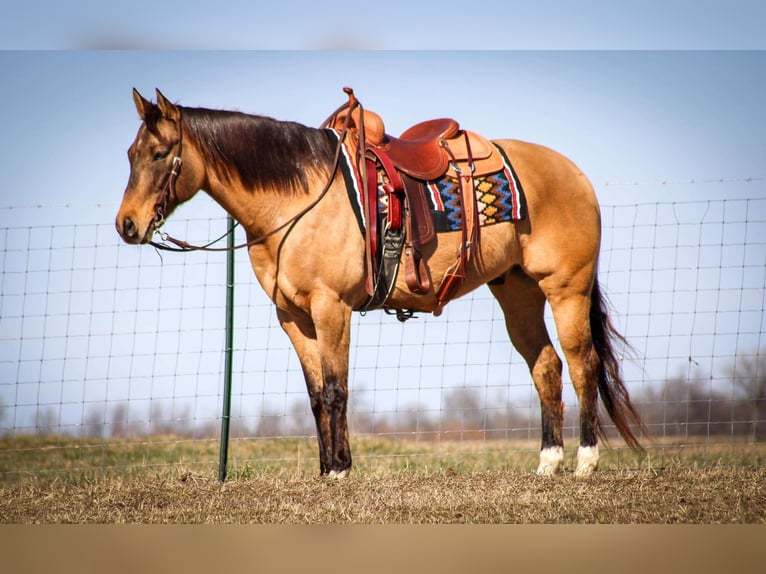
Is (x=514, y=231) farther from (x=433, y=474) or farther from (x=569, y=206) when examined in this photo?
(x=433, y=474)

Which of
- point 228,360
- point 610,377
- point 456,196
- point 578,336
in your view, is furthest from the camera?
point 228,360

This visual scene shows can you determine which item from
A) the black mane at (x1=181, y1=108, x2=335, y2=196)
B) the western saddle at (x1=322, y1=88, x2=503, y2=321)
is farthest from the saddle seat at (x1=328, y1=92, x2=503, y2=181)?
the black mane at (x1=181, y1=108, x2=335, y2=196)

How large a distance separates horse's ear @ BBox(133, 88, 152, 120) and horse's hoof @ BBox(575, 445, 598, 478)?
9.84 feet

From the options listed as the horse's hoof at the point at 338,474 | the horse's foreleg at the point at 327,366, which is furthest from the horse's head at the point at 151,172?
the horse's hoof at the point at 338,474

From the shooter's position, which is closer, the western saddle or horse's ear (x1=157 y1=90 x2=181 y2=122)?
horse's ear (x1=157 y1=90 x2=181 y2=122)

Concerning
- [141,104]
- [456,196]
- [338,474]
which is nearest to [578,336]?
[456,196]

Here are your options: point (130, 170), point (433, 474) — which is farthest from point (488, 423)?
point (130, 170)

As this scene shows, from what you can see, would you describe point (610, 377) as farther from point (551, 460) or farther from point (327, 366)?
point (327, 366)

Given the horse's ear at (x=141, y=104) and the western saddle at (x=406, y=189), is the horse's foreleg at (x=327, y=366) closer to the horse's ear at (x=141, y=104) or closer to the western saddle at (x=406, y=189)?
the western saddle at (x=406, y=189)

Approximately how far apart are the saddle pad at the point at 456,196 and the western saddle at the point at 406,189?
1.3 inches

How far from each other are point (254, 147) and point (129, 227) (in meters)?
0.76

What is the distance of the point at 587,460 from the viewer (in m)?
5.16

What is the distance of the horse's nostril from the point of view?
4461 mm

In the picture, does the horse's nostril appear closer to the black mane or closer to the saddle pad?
the black mane
